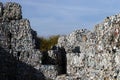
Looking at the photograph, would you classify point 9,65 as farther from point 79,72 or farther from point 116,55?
point 116,55

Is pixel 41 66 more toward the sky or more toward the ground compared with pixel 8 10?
more toward the ground

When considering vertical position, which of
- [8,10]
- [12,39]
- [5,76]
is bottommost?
[5,76]

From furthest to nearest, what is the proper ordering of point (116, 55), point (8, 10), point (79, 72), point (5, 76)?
point (8, 10)
point (5, 76)
point (79, 72)
point (116, 55)

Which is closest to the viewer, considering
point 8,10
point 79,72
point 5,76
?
point 79,72

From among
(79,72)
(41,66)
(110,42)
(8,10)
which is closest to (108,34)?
(110,42)

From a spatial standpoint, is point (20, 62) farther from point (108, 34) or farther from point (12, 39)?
point (108, 34)

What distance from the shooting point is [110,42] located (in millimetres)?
7109

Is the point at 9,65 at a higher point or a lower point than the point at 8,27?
lower

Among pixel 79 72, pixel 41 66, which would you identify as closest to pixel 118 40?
pixel 79 72

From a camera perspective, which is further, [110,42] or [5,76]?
[5,76]

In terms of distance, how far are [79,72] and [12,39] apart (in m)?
14.2

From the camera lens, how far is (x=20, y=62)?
22469 millimetres

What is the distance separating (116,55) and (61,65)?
16.6 m

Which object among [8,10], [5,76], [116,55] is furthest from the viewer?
[8,10]
